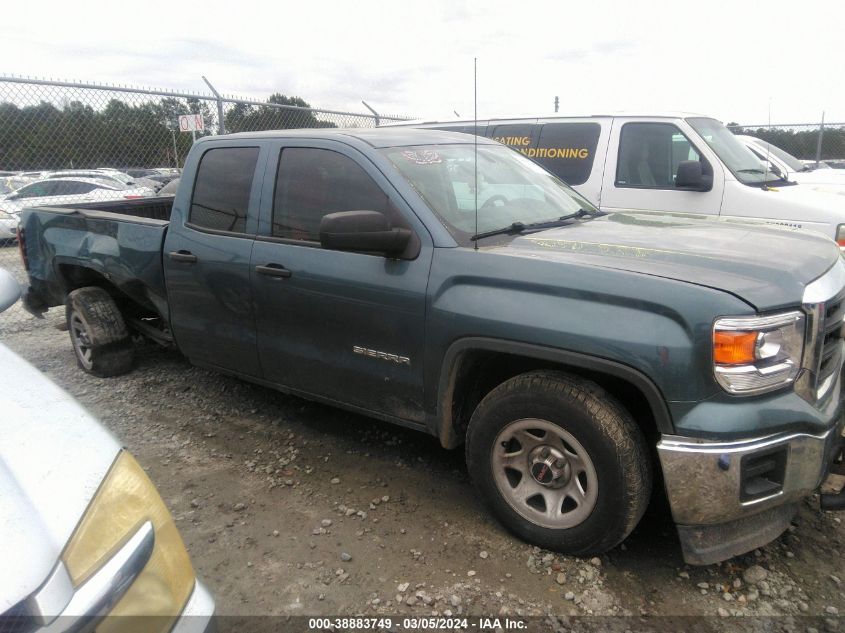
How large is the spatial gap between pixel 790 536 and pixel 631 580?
841 millimetres

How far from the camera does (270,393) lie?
465cm

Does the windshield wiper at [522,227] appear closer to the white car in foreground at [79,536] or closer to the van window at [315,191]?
the van window at [315,191]

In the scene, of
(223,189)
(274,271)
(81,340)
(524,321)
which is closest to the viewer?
(524,321)

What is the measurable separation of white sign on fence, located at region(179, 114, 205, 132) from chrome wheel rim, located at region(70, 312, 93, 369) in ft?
16.4

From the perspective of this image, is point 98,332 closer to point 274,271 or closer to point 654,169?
point 274,271

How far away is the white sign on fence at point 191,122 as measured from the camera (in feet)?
30.2

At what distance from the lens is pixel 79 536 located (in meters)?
1.42

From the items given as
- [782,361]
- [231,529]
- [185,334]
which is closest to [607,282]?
[782,361]

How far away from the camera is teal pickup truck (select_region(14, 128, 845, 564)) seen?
7.60 feet

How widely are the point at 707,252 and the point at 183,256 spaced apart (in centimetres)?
290

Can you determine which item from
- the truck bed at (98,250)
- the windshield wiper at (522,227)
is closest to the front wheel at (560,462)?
the windshield wiper at (522,227)

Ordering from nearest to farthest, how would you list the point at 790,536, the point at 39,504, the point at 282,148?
1. the point at 39,504
2. the point at 790,536
3. the point at 282,148

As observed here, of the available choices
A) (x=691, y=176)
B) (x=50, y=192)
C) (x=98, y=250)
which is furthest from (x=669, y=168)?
(x=50, y=192)

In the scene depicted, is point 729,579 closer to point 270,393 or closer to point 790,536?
point 790,536
